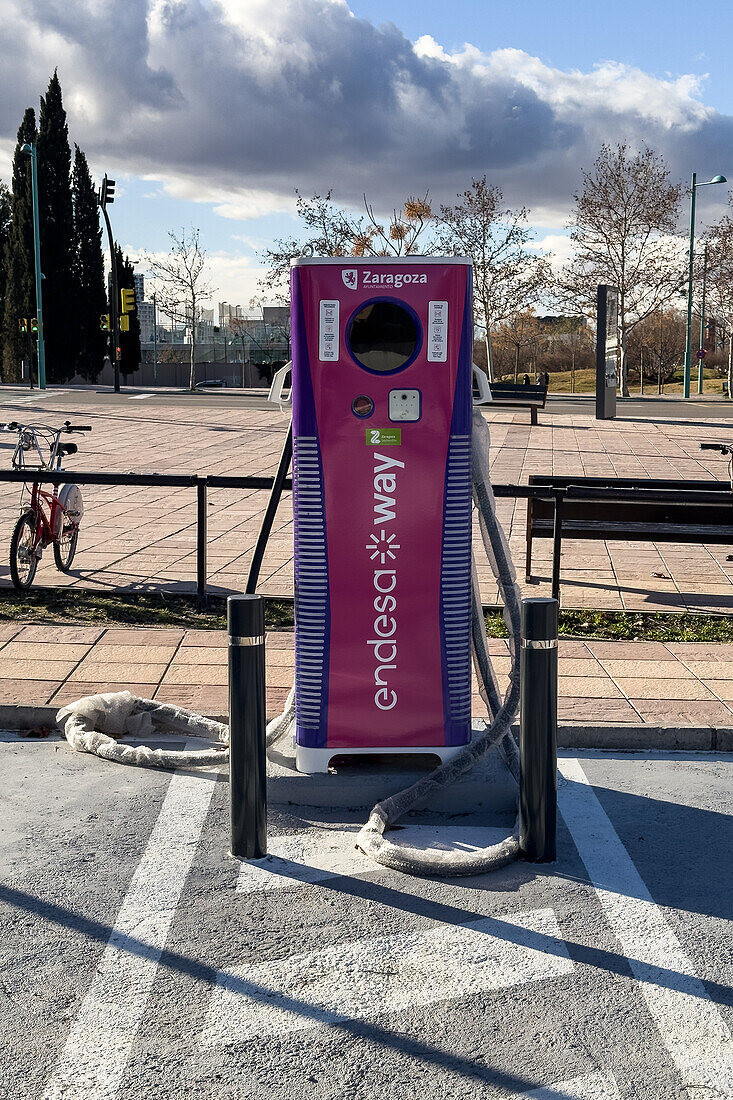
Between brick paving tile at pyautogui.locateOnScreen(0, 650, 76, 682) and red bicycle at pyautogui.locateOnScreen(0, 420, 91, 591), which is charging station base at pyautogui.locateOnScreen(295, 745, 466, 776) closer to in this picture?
brick paving tile at pyautogui.locateOnScreen(0, 650, 76, 682)

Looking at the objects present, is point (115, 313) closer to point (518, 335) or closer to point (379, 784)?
point (518, 335)

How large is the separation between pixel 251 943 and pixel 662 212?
1608 inches

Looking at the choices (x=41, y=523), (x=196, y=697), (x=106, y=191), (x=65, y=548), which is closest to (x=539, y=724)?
(x=196, y=697)

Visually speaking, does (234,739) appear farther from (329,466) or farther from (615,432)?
(615,432)

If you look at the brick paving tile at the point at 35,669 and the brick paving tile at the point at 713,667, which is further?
the brick paving tile at the point at 713,667

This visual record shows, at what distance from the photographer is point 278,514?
1069 cm

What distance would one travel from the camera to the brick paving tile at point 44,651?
5.82 metres

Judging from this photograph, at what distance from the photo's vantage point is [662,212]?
40.3 metres

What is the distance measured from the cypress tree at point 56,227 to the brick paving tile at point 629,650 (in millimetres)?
50879

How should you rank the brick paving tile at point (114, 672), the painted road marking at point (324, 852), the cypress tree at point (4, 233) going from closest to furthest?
the painted road marking at point (324, 852) → the brick paving tile at point (114, 672) → the cypress tree at point (4, 233)

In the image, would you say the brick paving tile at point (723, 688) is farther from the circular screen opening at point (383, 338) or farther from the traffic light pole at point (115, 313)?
the traffic light pole at point (115, 313)

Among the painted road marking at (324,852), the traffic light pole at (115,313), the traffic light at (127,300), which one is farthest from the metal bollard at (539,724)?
the traffic light at (127,300)

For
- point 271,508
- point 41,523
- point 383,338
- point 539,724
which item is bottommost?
point 539,724

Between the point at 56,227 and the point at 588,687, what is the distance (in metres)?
53.1
